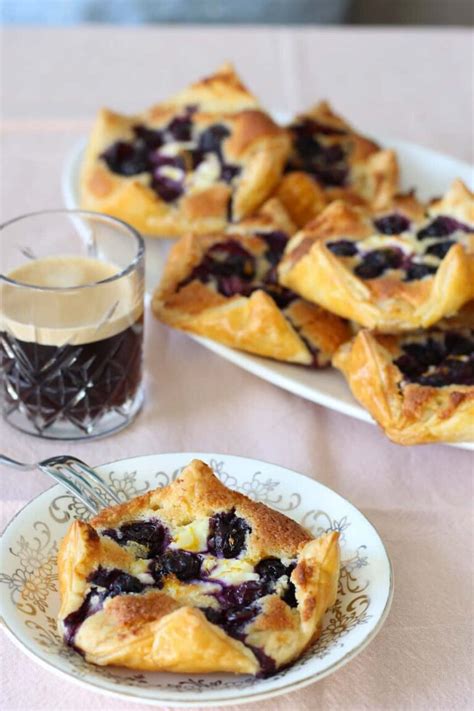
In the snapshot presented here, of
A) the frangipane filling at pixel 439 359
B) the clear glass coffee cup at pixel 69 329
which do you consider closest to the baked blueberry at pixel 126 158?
A: the clear glass coffee cup at pixel 69 329

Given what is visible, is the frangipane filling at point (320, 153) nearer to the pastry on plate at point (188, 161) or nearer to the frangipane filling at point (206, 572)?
the pastry on plate at point (188, 161)

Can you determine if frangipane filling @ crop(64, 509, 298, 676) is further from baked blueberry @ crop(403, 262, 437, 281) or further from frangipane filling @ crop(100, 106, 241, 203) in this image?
frangipane filling @ crop(100, 106, 241, 203)

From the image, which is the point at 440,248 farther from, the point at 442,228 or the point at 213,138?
the point at 213,138

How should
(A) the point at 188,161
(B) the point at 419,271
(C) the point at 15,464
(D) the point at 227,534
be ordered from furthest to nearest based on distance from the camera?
(A) the point at 188,161 < (B) the point at 419,271 < (C) the point at 15,464 < (D) the point at 227,534

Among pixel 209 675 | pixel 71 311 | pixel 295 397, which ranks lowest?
pixel 295 397

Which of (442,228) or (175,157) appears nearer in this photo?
(442,228)

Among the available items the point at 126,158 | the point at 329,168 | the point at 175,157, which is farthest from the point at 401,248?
the point at 126,158
